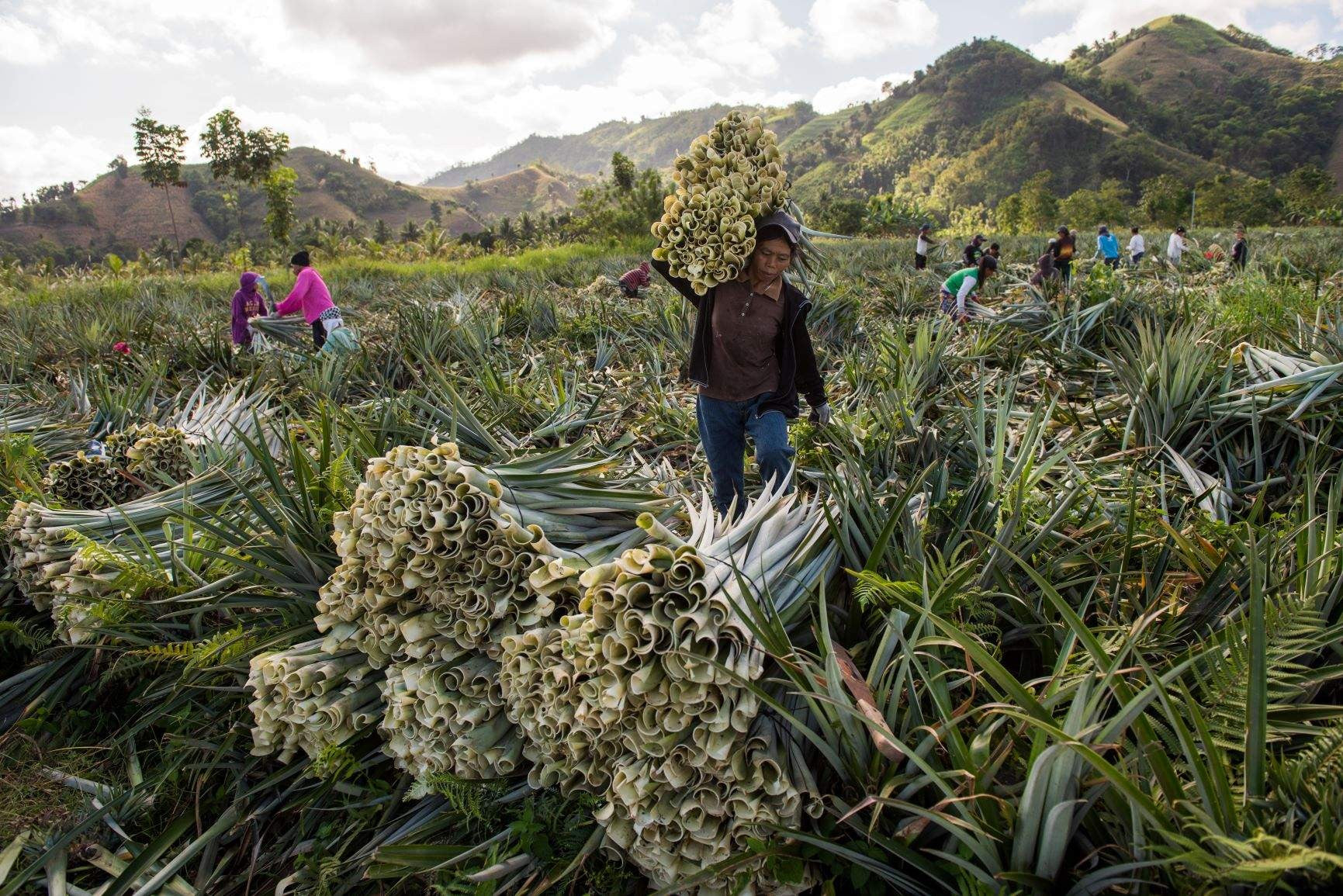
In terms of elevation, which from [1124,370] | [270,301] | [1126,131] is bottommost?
[1124,370]

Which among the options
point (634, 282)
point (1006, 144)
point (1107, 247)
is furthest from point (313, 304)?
point (1006, 144)

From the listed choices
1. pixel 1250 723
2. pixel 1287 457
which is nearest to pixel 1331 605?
pixel 1250 723

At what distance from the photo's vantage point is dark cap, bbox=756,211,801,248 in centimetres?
263

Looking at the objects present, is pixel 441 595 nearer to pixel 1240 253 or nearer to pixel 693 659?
pixel 693 659

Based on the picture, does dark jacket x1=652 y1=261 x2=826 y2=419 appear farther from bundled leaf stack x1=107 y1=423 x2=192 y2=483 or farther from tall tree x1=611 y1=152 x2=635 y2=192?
tall tree x1=611 y1=152 x2=635 y2=192

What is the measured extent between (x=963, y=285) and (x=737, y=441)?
18.1 feet

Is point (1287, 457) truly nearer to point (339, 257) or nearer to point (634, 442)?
point (634, 442)

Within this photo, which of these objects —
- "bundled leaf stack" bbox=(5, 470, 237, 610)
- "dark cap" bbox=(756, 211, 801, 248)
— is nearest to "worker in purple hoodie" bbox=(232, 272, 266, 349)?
"bundled leaf stack" bbox=(5, 470, 237, 610)

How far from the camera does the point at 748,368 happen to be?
3010mm

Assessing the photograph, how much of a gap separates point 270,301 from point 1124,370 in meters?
8.35

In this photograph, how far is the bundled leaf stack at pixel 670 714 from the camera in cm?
161

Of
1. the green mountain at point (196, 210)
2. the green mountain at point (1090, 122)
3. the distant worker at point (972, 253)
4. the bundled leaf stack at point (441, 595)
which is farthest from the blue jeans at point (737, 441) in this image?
the green mountain at point (196, 210)

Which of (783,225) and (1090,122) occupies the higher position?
(1090,122)

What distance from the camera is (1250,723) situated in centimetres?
119
